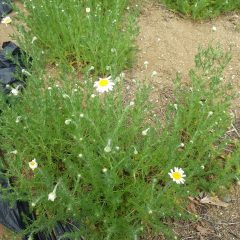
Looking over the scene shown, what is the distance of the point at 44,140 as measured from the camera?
2568mm

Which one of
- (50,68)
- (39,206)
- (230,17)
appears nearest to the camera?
(39,206)

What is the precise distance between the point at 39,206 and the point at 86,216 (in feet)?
1.23

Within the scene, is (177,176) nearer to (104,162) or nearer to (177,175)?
(177,175)

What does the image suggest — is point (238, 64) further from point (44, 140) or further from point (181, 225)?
point (44, 140)

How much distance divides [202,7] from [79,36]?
1.70 metres

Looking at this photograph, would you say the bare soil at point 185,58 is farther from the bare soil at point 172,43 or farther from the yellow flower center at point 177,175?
the yellow flower center at point 177,175

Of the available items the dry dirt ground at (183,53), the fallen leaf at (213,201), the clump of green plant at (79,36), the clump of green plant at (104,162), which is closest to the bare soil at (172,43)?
the dry dirt ground at (183,53)

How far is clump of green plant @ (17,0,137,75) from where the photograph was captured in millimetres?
3338

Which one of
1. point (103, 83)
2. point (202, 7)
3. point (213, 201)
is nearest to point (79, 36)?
point (103, 83)

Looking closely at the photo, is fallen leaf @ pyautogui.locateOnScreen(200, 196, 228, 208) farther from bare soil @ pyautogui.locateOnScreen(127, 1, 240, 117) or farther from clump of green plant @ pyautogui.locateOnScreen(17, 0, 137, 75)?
clump of green plant @ pyautogui.locateOnScreen(17, 0, 137, 75)

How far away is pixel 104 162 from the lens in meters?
2.38

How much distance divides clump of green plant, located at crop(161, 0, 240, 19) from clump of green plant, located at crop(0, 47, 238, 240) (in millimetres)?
1650

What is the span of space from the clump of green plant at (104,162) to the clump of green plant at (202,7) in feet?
5.41

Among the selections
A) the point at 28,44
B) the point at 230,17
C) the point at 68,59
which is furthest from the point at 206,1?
the point at 28,44
